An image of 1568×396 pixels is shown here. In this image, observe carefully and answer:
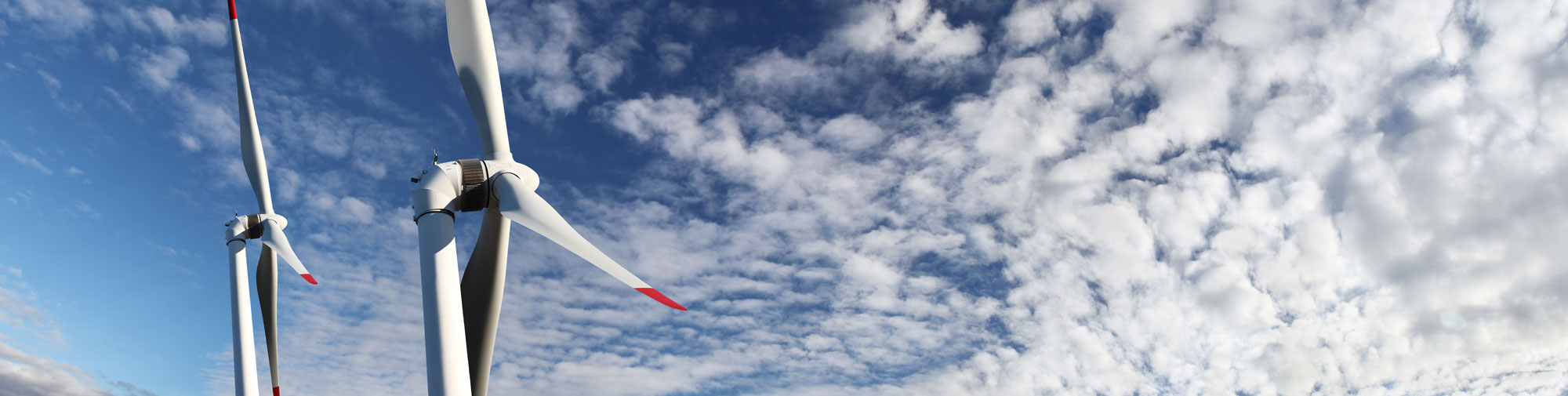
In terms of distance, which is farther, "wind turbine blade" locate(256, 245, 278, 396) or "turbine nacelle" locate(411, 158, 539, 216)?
"wind turbine blade" locate(256, 245, 278, 396)

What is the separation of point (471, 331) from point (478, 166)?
6.54m

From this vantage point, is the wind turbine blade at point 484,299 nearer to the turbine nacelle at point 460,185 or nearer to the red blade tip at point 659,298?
the turbine nacelle at point 460,185

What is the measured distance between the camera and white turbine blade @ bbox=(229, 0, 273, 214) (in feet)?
174

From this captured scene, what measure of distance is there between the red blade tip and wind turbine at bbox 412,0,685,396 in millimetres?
27

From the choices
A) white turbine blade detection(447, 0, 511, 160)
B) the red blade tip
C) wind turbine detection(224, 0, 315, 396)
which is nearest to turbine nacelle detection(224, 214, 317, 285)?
wind turbine detection(224, 0, 315, 396)

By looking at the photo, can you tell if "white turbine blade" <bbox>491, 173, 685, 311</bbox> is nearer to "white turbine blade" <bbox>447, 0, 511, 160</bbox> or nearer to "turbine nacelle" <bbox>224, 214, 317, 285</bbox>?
"white turbine blade" <bbox>447, 0, 511, 160</bbox>

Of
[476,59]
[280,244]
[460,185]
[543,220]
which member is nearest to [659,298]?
[543,220]

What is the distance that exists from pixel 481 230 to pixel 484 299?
8.70 ft

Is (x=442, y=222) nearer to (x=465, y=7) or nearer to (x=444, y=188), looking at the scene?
(x=444, y=188)

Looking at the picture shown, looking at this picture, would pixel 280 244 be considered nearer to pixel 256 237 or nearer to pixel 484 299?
pixel 256 237

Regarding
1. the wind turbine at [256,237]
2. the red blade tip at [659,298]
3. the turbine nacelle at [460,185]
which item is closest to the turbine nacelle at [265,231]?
the wind turbine at [256,237]

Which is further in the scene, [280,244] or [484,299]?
[280,244]

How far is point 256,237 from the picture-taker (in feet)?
174

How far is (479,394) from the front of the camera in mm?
32062
